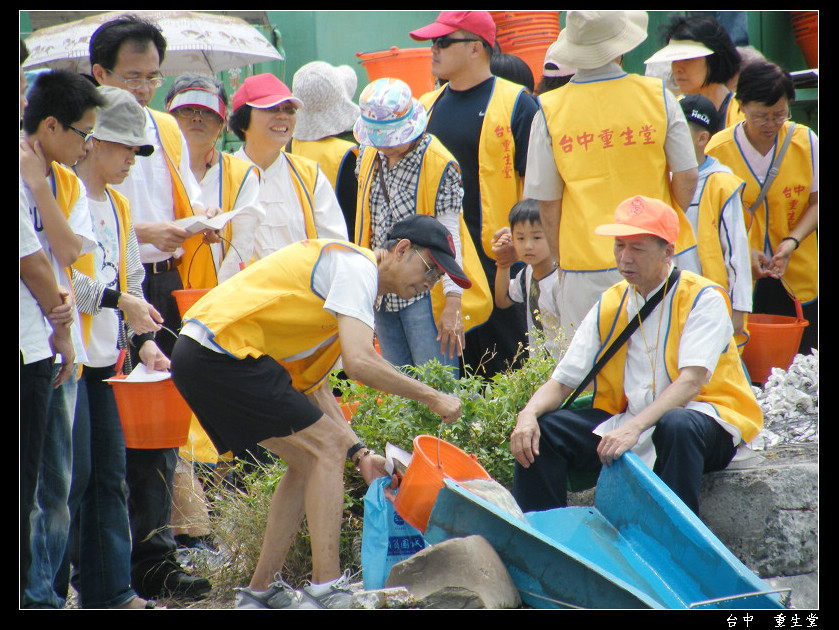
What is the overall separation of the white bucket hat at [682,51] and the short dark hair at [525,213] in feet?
4.55

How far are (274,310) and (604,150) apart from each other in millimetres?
1901

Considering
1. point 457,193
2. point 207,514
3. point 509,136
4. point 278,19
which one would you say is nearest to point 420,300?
point 457,193

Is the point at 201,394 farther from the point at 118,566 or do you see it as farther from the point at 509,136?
the point at 509,136

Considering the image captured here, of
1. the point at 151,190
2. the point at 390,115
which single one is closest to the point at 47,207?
the point at 151,190

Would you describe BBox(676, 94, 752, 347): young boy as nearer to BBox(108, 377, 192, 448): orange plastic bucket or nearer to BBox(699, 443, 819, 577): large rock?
BBox(699, 443, 819, 577): large rock

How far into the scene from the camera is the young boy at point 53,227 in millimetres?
3170

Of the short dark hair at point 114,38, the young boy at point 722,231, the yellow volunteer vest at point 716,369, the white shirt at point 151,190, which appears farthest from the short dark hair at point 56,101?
the young boy at point 722,231

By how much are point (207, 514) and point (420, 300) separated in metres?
1.50

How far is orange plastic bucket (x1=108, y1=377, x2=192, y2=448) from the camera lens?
3764mm

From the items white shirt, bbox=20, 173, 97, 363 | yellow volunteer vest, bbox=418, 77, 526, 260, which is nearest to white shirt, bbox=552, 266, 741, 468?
yellow volunteer vest, bbox=418, 77, 526, 260

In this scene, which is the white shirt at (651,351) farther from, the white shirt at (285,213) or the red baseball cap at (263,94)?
the red baseball cap at (263,94)

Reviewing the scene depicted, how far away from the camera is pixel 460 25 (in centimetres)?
514

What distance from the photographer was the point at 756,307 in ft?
18.7

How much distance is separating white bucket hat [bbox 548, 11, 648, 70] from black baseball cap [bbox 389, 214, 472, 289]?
1.39 m
